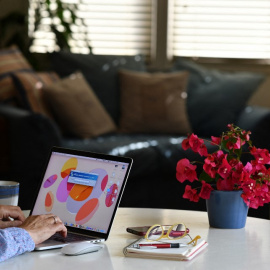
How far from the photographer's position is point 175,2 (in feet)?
16.3

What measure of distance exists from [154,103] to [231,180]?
2341mm

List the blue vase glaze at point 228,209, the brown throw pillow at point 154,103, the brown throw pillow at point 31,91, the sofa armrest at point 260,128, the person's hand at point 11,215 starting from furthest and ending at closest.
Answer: the brown throw pillow at point 154,103 < the brown throw pillow at point 31,91 < the sofa armrest at point 260,128 < the blue vase glaze at point 228,209 < the person's hand at point 11,215

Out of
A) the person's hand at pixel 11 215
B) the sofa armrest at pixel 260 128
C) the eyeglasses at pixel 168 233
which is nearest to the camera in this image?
the eyeglasses at pixel 168 233

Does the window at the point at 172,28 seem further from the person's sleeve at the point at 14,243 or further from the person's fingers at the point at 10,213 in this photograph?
the person's sleeve at the point at 14,243

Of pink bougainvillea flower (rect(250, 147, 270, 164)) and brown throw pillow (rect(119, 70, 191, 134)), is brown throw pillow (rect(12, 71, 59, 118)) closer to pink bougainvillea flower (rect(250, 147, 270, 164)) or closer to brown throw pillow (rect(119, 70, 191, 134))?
brown throw pillow (rect(119, 70, 191, 134))

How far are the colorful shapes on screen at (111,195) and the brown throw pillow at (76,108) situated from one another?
2.20 metres

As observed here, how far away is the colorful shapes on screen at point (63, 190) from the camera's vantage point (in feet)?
6.01

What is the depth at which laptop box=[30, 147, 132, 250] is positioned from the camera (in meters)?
1.73

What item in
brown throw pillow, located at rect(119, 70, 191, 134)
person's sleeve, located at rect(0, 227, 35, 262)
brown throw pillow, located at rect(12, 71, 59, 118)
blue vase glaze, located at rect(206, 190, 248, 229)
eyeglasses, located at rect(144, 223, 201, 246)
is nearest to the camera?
person's sleeve, located at rect(0, 227, 35, 262)

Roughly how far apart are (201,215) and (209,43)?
309 centimetres

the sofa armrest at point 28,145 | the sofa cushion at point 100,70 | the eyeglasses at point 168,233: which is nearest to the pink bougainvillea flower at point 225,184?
the eyeglasses at point 168,233

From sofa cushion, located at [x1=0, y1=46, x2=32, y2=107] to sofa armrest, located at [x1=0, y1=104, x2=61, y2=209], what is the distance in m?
Answer: 0.42

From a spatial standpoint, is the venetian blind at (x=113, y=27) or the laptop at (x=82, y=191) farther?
the venetian blind at (x=113, y=27)

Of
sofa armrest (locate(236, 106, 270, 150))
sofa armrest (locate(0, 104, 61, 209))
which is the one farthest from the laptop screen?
sofa armrest (locate(236, 106, 270, 150))
